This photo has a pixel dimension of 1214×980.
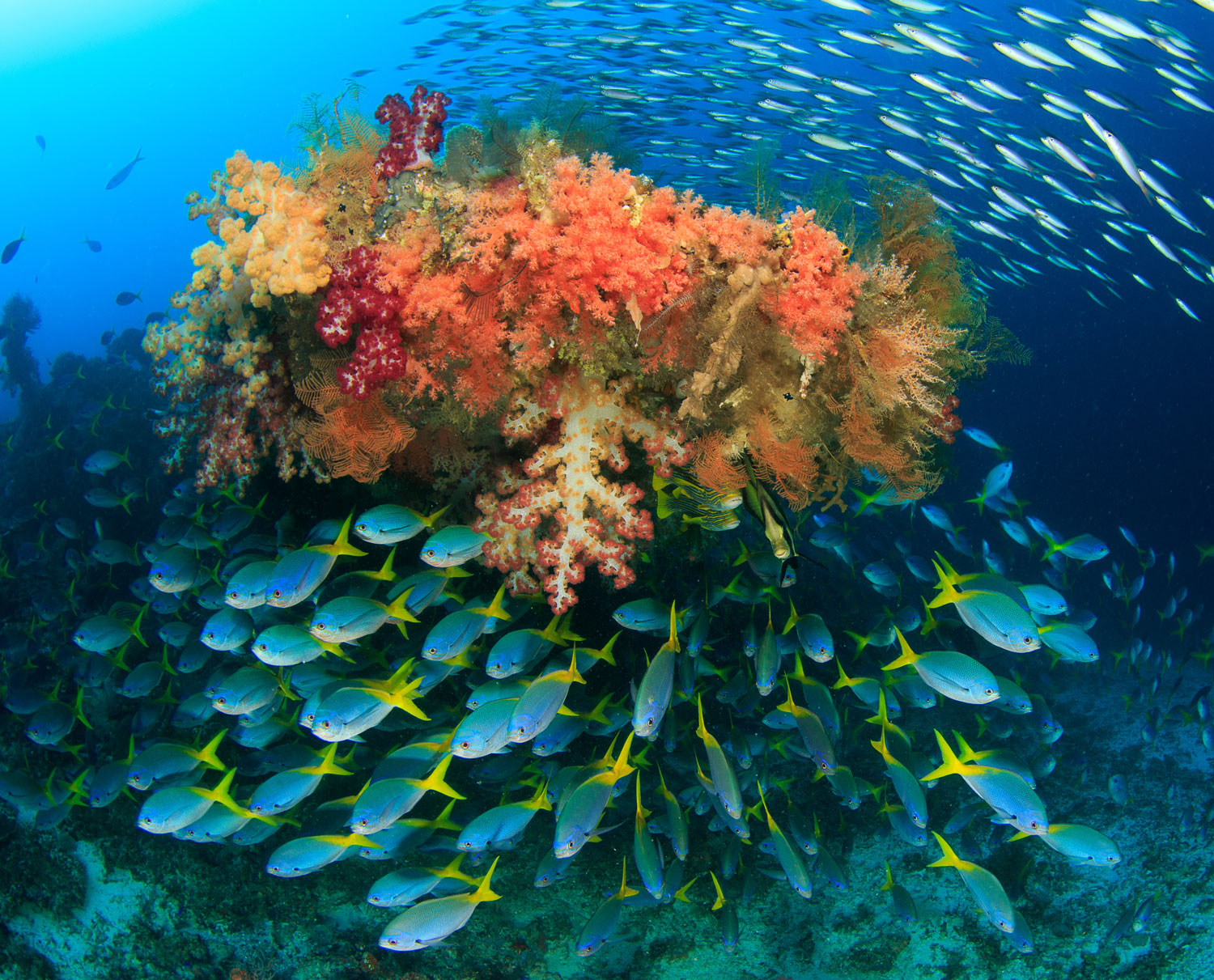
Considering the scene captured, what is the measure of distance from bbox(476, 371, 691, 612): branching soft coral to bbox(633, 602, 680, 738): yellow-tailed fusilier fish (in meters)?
1.09

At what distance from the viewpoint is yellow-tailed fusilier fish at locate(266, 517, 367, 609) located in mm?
3746

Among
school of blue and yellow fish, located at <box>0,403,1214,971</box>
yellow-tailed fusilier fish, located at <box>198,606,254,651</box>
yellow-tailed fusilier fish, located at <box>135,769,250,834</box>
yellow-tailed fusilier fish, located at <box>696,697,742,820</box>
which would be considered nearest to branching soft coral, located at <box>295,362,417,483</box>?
school of blue and yellow fish, located at <box>0,403,1214,971</box>

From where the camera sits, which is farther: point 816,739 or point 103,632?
point 103,632

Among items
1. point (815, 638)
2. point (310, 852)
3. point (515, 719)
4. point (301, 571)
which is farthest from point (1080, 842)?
point (301, 571)

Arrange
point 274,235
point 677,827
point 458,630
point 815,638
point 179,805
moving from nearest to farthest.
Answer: point 274,235 < point 458,630 < point 179,805 < point 677,827 < point 815,638

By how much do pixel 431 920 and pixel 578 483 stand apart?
3631 millimetres

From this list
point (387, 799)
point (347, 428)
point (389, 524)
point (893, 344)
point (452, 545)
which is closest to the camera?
point (893, 344)

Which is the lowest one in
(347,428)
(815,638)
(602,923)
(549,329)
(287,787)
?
(602,923)

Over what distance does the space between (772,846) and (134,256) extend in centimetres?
12289

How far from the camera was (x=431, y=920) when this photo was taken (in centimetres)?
412

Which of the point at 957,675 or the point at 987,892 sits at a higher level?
the point at 957,675

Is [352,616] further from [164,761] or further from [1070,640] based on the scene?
[1070,640]

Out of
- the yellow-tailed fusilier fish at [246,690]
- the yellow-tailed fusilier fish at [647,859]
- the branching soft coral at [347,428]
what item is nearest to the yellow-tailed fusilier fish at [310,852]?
the yellow-tailed fusilier fish at [246,690]

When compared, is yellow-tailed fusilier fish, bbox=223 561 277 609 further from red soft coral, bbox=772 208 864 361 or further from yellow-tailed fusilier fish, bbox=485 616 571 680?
red soft coral, bbox=772 208 864 361
